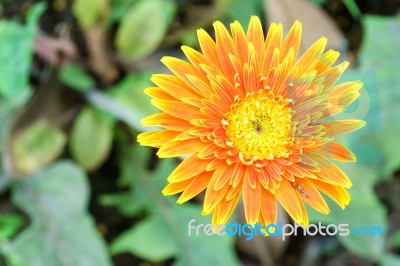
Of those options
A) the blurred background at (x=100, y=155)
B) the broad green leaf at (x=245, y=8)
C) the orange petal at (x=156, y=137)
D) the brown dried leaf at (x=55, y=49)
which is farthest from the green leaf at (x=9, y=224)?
the orange petal at (x=156, y=137)

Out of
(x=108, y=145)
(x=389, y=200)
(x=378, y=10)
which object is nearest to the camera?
(x=378, y=10)

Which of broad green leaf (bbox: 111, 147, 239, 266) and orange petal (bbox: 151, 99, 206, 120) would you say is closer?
orange petal (bbox: 151, 99, 206, 120)

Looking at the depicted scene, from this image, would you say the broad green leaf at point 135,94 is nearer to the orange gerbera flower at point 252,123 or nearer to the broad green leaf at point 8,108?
the broad green leaf at point 8,108

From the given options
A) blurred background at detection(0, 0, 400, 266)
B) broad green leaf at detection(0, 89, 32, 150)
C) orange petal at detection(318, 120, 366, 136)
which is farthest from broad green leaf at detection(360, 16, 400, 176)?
broad green leaf at detection(0, 89, 32, 150)

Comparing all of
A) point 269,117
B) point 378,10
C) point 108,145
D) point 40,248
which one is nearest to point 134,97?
point 108,145

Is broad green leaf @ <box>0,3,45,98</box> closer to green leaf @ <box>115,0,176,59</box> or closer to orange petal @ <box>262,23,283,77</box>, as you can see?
green leaf @ <box>115,0,176,59</box>

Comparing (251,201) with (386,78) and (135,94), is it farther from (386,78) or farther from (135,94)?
(135,94)

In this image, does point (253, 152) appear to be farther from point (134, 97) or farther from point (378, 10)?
point (134, 97)
